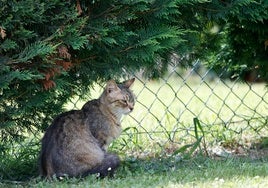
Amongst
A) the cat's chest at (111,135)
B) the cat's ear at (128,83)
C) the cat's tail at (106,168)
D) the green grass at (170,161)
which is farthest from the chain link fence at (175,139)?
the cat's tail at (106,168)

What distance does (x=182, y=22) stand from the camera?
504cm

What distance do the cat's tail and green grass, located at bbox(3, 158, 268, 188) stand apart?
6 cm

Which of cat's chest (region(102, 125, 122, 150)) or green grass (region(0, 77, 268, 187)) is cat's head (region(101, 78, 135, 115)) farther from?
green grass (region(0, 77, 268, 187))

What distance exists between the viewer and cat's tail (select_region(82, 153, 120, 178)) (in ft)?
14.9

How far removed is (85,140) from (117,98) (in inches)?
18.5

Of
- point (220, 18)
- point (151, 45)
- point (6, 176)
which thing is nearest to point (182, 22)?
point (220, 18)

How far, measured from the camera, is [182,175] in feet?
14.8

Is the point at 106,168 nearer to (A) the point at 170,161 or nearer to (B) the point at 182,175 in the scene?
(B) the point at 182,175

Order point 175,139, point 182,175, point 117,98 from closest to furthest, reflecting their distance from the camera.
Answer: point 182,175 < point 117,98 < point 175,139

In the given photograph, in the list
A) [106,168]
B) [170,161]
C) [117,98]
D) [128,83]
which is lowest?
[106,168]

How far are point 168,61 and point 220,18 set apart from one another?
0.49 meters

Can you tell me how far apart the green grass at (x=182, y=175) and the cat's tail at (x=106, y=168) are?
0.06 m

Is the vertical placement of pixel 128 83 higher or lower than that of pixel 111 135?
higher

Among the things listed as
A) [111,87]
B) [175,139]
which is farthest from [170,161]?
[175,139]
